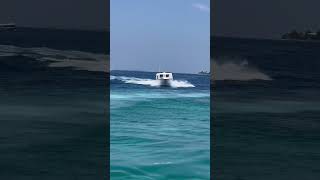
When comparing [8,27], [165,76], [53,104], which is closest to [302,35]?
[165,76]

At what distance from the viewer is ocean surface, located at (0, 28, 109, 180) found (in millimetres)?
4508

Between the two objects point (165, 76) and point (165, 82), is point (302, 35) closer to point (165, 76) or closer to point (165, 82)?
point (165, 76)

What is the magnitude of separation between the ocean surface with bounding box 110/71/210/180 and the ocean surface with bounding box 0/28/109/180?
27.4 inches

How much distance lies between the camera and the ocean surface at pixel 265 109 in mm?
A: 4676

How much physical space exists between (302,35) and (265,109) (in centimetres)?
77

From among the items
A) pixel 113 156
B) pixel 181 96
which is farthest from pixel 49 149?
pixel 181 96

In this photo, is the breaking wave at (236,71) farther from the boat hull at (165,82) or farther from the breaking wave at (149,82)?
the boat hull at (165,82)

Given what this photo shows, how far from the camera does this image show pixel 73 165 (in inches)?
180

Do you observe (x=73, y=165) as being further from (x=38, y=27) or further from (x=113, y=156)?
(x=38, y=27)

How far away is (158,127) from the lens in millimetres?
5930

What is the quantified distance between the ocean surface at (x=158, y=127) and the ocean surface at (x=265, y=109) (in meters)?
0.75

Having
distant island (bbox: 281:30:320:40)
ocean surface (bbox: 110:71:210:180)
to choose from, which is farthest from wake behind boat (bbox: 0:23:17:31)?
distant island (bbox: 281:30:320:40)

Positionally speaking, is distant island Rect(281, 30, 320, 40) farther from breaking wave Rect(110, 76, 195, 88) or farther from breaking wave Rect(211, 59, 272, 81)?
breaking wave Rect(110, 76, 195, 88)

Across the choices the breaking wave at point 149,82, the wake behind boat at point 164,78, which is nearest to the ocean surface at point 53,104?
the breaking wave at point 149,82
